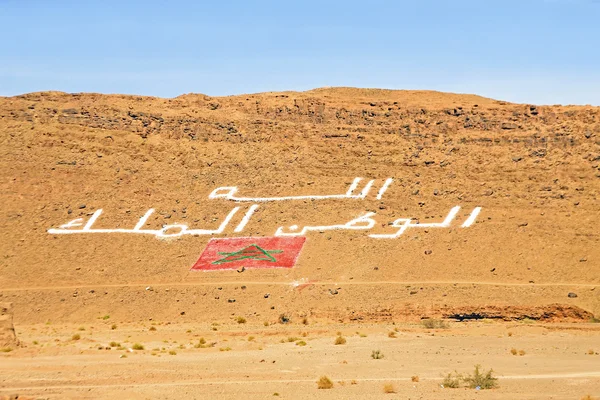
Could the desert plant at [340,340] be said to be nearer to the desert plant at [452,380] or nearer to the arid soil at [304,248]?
the arid soil at [304,248]

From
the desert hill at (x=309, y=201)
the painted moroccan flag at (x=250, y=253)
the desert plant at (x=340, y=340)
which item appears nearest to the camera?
the desert plant at (x=340, y=340)

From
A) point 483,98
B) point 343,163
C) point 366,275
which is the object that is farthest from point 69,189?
point 483,98

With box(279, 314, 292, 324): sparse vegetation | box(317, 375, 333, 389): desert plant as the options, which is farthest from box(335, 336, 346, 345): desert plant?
box(317, 375, 333, 389): desert plant

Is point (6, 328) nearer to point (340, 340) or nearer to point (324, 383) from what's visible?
point (340, 340)

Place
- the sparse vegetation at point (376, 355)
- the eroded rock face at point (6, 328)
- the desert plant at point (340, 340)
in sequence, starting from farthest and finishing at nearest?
the desert plant at point (340, 340) → the eroded rock face at point (6, 328) → the sparse vegetation at point (376, 355)

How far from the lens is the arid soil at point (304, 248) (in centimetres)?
2828

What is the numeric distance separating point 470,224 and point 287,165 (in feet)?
44.1

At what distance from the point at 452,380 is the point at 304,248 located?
2591cm

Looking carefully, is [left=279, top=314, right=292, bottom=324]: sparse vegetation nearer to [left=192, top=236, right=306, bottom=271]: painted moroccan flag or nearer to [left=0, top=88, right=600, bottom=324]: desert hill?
[left=0, top=88, right=600, bottom=324]: desert hill

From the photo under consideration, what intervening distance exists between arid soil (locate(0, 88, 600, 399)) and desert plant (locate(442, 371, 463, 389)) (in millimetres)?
365

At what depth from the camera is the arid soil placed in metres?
28.3

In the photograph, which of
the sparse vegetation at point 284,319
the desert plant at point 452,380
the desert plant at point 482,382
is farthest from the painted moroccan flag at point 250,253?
the desert plant at point 482,382

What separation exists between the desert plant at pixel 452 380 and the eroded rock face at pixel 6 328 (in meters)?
14.6

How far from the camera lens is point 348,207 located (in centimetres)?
5409
